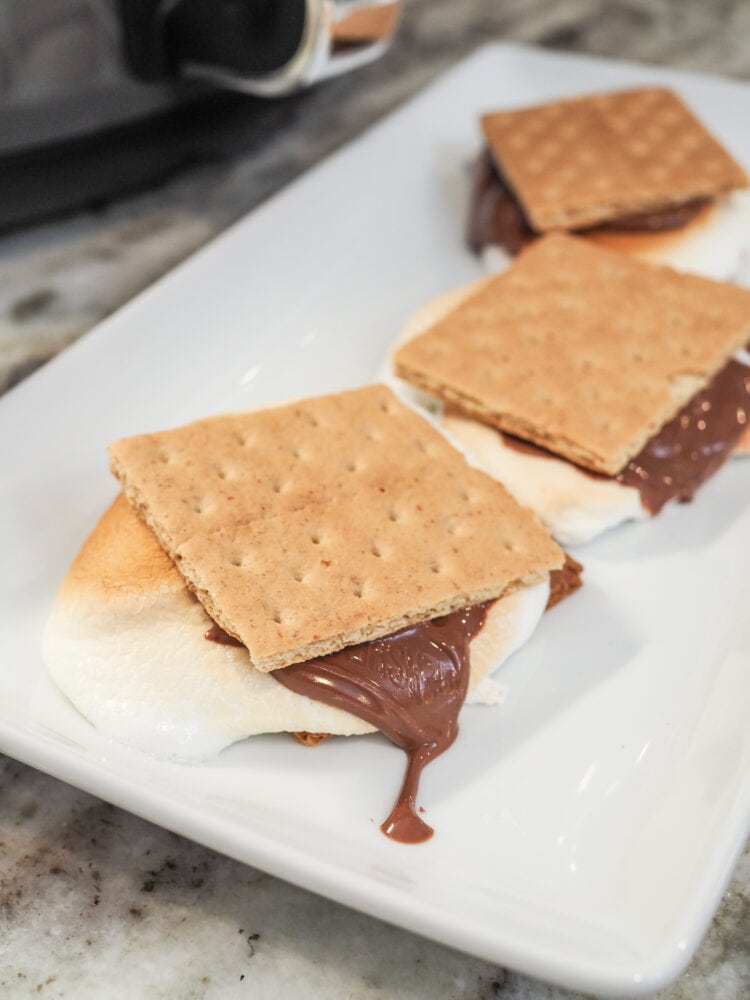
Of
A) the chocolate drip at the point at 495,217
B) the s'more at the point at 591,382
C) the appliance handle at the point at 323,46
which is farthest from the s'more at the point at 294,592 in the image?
the chocolate drip at the point at 495,217

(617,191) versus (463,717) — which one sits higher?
(617,191)

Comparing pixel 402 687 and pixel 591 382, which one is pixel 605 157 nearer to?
pixel 591 382

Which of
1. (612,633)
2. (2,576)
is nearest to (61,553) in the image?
(2,576)

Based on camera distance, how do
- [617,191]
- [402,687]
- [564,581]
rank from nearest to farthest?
1. [402,687]
2. [564,581]
3. [617,191]

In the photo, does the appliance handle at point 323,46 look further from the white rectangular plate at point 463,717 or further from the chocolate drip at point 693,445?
Answer: the chocolate drip at point 693,445

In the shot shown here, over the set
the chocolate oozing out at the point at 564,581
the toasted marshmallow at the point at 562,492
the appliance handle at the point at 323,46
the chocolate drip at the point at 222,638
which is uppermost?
the appliance handle at the point at 323,46

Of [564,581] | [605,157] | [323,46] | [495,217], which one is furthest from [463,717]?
[605,157]
